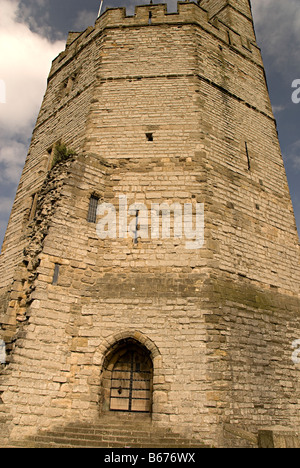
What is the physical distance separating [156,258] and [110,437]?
3.13m

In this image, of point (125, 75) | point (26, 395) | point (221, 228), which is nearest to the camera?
point (26, 395)

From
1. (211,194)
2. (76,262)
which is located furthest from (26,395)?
(211,194)

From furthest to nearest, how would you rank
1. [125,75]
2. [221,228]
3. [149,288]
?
[125,75] → [221,228] → [149,288]

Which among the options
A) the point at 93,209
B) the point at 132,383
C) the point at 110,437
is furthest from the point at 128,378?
the point at 93,209

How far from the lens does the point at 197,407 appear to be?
5.33m

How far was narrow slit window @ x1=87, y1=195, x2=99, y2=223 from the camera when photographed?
7133 mm

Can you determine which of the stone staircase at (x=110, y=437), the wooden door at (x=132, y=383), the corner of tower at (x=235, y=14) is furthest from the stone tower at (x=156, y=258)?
the corner of tower at (x=235, y=14)

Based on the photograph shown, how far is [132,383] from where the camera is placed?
6.00 m

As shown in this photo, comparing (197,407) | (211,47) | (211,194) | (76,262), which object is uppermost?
(211,47)

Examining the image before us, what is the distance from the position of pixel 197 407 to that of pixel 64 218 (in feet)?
13.7

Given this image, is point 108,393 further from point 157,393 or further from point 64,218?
point 64,218

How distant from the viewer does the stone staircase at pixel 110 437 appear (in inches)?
193

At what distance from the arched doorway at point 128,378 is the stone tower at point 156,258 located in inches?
0.9

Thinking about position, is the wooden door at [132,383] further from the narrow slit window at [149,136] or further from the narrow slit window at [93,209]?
the narrow slit window at [149,136]
